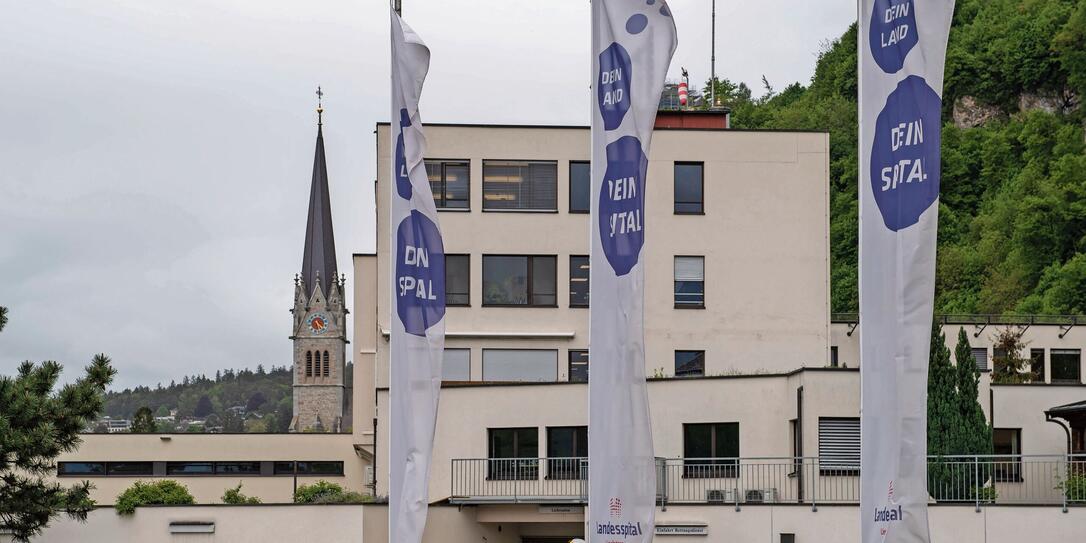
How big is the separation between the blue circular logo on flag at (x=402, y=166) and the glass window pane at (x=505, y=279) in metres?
21.7

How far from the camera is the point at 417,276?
884 inches

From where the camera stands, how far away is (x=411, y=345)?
22328mm

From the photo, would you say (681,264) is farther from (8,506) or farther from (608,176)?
(608,176)

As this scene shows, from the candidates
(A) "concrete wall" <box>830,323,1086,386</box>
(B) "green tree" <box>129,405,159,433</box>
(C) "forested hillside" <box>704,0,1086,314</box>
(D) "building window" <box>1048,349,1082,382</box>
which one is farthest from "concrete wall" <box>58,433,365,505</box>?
(D) "building window" <box>1048,349,1082,382</box>

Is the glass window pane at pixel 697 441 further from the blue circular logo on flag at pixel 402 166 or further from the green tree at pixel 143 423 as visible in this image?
the green tree at pixel 143 423

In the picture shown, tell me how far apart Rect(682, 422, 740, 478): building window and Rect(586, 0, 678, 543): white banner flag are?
15.2m

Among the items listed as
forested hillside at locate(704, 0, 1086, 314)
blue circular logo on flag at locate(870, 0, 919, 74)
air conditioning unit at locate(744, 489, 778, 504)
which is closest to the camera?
blue circular logo on flag at locate(870, 0, 919, 74)

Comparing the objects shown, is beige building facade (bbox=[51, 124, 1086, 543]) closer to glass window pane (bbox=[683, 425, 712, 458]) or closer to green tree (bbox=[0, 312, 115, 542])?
glass window pane (bbox=[683, 425, 712, 458])

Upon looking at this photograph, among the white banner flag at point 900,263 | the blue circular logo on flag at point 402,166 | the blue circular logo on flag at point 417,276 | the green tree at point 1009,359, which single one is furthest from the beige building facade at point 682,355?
the white banner flag at point 900,263

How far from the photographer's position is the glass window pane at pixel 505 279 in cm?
4456

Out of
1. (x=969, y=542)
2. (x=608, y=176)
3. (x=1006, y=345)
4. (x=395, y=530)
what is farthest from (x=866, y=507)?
(x=1006, y=345)

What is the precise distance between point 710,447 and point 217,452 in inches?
1611

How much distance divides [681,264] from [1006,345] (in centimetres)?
1045

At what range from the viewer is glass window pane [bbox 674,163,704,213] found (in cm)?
4466
